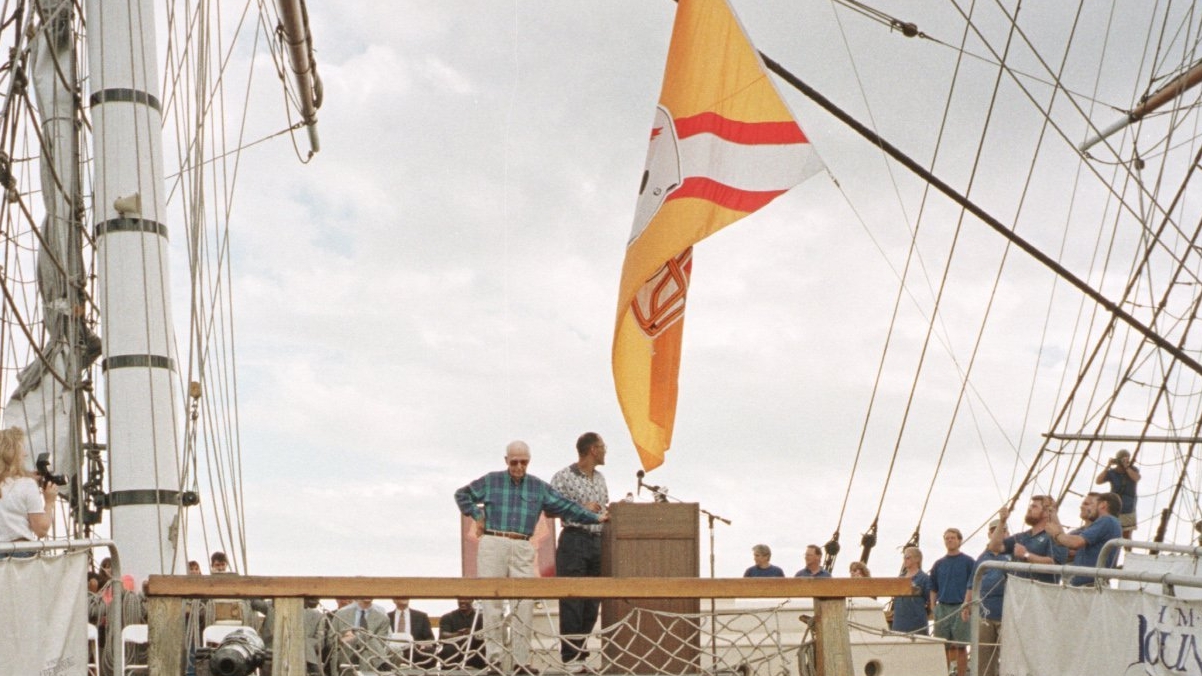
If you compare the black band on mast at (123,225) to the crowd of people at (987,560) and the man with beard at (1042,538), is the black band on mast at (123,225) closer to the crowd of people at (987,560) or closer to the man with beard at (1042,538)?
the crowd of people at (987,560)

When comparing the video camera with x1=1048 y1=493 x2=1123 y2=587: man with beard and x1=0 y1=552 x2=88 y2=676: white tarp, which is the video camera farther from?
x1=1048 y1=493 x2=1123 y2=587: man with beard

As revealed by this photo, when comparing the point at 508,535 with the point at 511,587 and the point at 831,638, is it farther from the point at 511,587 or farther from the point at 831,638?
the point at 831,638

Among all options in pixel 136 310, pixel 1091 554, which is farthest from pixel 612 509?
pixel 136 310

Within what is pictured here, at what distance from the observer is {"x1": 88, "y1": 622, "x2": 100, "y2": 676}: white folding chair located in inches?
353

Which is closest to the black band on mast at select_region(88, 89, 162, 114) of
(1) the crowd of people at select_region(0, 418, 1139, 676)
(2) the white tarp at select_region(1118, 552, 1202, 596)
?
(1) the crowd of people at select_region(0, 418, 1139, 676)

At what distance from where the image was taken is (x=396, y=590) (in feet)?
21.9

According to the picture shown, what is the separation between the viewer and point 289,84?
1645 centimetres

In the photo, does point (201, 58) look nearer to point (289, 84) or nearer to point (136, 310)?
point (136, 310)

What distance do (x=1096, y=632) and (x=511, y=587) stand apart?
3.07 metres

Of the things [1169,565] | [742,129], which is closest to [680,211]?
[742,129]

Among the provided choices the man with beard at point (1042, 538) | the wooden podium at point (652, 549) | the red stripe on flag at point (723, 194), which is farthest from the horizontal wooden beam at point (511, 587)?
the man with beard at point (1042, 538)

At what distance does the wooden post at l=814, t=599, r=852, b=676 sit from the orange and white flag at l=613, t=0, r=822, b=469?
1.41 metres

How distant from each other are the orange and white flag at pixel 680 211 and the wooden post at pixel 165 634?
2613 millimetres

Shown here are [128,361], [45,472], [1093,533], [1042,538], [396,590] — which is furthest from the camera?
[45,472]
